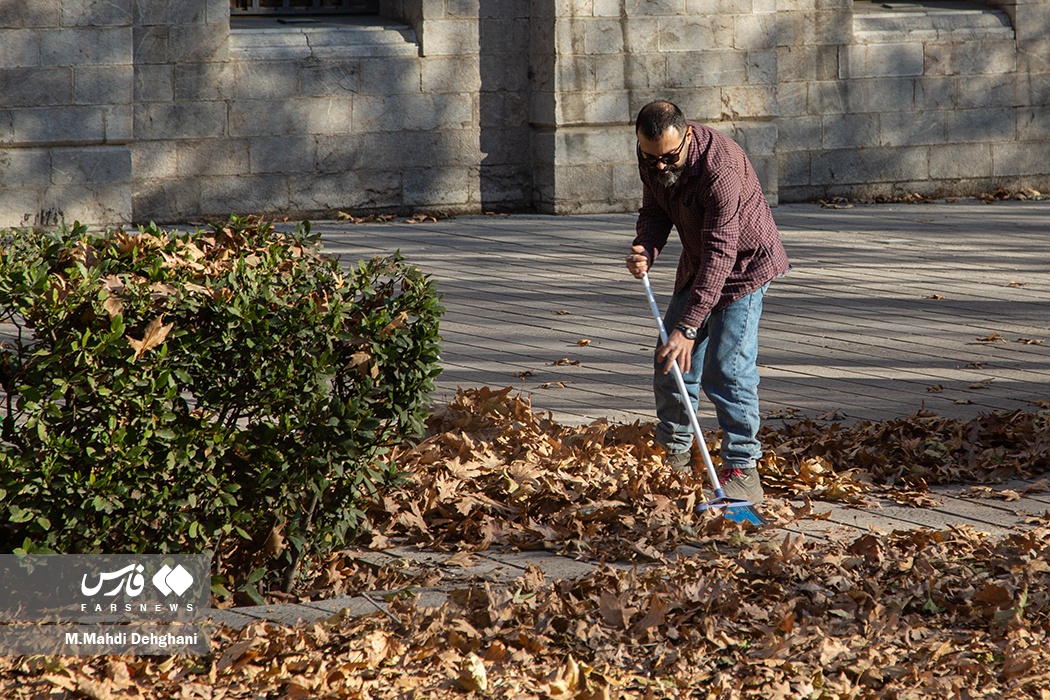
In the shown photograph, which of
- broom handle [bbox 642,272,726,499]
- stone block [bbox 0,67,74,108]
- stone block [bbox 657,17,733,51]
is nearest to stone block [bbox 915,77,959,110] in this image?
stone block [bbox 657,17,733,51]

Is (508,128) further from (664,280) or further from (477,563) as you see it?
(477,563)

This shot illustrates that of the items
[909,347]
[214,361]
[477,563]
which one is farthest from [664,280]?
[214,361]

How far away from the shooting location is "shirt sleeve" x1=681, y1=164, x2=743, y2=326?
199 inches

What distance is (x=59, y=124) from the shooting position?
11250mm

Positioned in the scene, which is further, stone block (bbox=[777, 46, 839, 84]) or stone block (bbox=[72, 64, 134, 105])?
stone block (bbox=[777, 46, 839, 84])

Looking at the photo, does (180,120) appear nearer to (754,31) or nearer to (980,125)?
(754,31)

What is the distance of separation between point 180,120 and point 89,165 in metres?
0.95

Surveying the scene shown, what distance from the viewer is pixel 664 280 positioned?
9.95 m

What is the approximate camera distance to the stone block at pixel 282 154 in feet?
40.2

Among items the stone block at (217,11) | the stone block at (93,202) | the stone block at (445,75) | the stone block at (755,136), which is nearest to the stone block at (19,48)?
the stone block at (93,202)

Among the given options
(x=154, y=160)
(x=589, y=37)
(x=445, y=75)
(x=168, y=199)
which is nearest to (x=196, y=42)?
(x=154, y=160)

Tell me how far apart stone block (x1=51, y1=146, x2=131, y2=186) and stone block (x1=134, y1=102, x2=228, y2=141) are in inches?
16.8

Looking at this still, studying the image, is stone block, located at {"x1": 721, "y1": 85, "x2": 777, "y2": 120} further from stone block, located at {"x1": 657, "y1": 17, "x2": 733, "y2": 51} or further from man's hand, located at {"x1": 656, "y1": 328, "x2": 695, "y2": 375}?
man's hand, located at {"x1": 656, "y1": 328, "x2": 695, "y2": 375}

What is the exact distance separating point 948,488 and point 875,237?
674 centimetres
